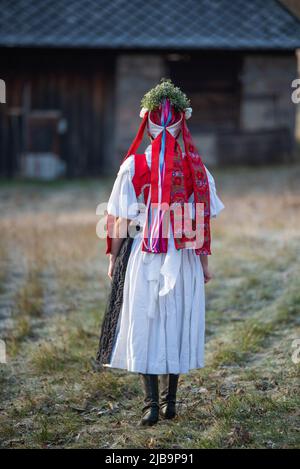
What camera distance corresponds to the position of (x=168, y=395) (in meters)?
4.85

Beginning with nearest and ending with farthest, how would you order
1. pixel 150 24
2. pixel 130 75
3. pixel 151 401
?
pixel 151 401, pixel 150 24, pixel 130 75

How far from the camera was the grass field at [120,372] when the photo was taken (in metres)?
4.76

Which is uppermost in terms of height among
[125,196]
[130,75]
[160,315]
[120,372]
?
[130,75]

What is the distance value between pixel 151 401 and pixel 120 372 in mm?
1262

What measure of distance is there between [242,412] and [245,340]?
1.44 m

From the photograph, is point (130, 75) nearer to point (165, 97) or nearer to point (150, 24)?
point (150, 24)

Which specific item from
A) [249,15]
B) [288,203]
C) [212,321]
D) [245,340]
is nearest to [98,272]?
[212,321]

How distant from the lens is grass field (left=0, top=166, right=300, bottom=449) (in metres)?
4.76

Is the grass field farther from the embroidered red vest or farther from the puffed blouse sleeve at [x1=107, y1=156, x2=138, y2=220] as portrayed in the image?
the puffed blouse sleeve at [x1=107, y1=156, x2=138, y2=220]

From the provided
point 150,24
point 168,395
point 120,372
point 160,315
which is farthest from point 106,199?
point 160,315

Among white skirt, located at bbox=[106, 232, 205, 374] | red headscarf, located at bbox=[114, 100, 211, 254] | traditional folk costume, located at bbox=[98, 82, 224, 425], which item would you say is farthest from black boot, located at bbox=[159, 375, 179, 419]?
red headscarf, located at bbox=[114, 100, 211, 254]

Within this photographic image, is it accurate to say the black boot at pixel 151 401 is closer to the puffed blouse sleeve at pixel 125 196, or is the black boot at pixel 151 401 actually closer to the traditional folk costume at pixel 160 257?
the traditional folk costume at pixel 160 257

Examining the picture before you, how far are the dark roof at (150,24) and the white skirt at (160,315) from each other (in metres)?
11.9

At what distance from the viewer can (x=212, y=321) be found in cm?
714
